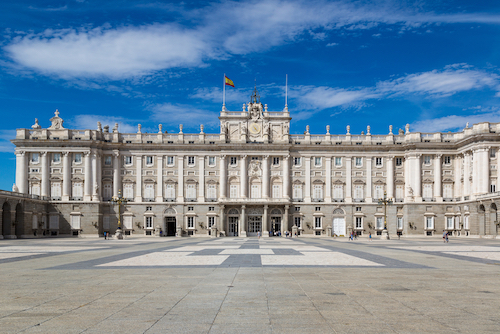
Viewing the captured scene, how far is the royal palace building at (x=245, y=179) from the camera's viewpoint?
249 ft

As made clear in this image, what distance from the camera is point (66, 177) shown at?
75.8m

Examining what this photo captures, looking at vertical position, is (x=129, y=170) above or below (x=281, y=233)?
A: above

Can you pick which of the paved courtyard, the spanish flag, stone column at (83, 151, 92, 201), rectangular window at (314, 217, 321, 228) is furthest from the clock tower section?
the paved courtyard

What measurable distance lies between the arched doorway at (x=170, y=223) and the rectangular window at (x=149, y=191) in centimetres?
379

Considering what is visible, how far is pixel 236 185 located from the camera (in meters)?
79.4

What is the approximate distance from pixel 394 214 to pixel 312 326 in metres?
72.6

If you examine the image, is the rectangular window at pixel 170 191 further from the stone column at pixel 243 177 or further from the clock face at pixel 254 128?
the clock face at pixel 254 128

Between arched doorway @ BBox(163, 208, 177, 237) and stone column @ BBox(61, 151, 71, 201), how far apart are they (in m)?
16.4

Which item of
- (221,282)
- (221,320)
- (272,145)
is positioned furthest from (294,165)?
(221,320)

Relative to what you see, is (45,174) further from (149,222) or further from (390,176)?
(390,176)

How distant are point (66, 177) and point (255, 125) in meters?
33.3

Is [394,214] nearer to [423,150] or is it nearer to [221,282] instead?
[423,150]

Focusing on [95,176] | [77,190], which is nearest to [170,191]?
[95,176]

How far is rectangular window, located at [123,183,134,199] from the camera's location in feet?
258
